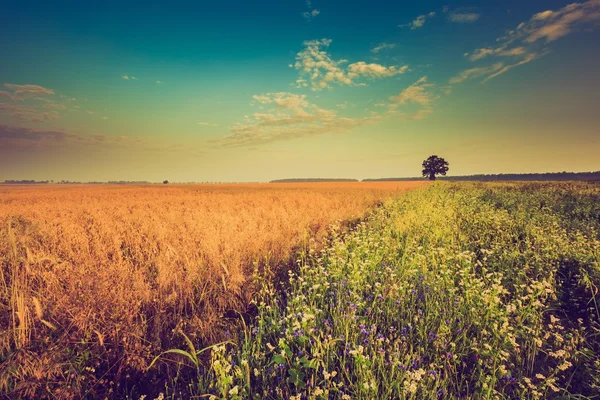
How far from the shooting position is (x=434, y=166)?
101 m

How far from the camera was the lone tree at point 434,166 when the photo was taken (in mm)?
99625

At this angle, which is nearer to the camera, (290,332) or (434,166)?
(290,332)

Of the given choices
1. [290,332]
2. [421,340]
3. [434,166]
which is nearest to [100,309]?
[290,332]

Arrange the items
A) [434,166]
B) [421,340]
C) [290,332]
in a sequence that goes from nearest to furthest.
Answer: [290,332] < [421,340] < [434,166]

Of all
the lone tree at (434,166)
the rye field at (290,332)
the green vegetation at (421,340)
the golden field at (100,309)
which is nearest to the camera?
the green vegetation at (421,340)

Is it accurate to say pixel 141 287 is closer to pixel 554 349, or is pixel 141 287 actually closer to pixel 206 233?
pixel 206 233

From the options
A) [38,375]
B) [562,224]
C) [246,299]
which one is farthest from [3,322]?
[562,224]

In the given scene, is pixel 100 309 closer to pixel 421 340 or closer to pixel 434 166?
pixel 421 340

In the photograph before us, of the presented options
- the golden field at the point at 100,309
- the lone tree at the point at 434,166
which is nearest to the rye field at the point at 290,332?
the golden field at the point at 100,309

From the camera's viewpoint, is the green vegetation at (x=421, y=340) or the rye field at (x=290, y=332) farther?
the rye field at (x=290, y=332)

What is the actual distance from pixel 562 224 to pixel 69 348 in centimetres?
1297

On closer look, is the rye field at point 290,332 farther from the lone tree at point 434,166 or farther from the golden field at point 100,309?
the lone tree at point 434,166

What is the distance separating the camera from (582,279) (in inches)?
181

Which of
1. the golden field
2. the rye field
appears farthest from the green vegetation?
the golden field
